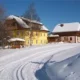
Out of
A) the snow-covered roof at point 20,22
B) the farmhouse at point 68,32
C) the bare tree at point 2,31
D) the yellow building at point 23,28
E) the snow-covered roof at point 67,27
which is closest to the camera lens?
the bare tree at point 2,31

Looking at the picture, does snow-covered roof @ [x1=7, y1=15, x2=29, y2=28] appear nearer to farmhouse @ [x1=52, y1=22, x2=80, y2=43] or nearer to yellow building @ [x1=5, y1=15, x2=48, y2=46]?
yellow building @ [x1=5, y1=15, x2=48, y2=46]

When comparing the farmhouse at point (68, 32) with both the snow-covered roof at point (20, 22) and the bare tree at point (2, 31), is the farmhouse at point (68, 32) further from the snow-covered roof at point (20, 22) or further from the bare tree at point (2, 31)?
the bare tree at point (2, 31)

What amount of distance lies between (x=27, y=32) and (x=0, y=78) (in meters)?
46.2

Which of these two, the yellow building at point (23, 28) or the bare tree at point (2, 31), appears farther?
the yellow building at point (23, 28)

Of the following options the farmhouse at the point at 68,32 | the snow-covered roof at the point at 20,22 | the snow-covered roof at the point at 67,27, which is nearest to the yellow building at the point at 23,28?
the snow-covered roof at the point at 20,22

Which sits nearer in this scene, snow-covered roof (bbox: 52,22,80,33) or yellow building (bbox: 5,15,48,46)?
yellow building (bbox: 5,15,48,46)

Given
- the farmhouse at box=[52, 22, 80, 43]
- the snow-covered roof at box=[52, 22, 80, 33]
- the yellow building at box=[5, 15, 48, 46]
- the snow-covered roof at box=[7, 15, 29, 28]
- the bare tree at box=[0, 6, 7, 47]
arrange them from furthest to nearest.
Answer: the snow-covered roof at box=[52, 22, 80, 33] < the farmhouse at box=[52, 22, 80, 43] < the snow-covered roof at box=[7, 15, 29, 28] < the yellow building at box=[5, 15, 48, 46] < the bare tree at box=[0, 6, 7, 47]

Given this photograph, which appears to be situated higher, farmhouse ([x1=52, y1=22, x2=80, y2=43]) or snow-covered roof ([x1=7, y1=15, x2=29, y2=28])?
snow-covered roof ([x1=7, y1=15, x2=29, y2=28])

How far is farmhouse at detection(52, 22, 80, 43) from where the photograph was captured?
236 ft

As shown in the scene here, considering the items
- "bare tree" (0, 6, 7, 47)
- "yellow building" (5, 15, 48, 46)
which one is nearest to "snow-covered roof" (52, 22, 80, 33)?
"yellow building" (5, 15, 48, 46)

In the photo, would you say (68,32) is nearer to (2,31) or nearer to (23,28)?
(23,28)

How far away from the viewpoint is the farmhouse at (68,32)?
7188 centimetres

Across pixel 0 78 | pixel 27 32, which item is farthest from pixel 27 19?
pixel 0 78

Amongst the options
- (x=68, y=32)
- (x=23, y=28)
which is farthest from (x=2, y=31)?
(x=68, y=32)
